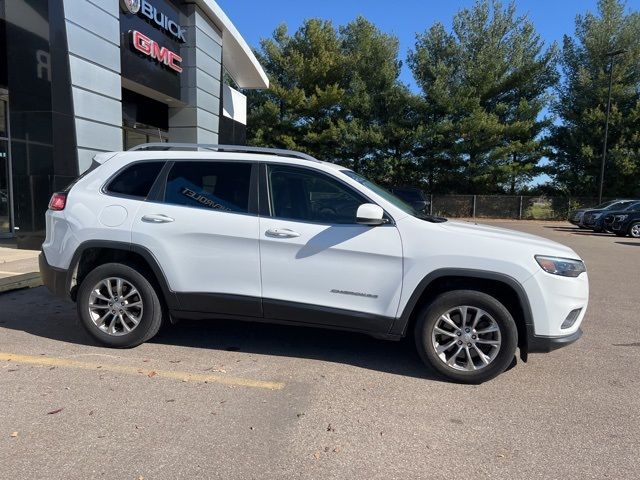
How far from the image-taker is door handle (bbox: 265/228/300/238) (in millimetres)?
4380

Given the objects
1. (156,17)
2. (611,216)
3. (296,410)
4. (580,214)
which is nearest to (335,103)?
(580,214)

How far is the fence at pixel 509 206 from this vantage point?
3509cm

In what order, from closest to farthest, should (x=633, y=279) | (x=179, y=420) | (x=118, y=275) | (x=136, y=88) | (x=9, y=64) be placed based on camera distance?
(x=179, y=420), (x=118, y=275), (x=633, y=279), (x=9, y=64), (x=136, y=88)

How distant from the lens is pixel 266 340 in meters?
5.23

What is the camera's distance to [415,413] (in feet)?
12.1

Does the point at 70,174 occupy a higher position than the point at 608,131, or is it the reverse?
the point at 608,131

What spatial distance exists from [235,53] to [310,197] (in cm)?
1814

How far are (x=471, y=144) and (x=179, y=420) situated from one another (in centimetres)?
3395

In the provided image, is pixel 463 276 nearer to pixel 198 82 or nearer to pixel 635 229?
pixel 198 82

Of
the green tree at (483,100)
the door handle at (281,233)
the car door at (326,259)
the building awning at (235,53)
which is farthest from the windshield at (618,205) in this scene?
the door handle at (281,233)

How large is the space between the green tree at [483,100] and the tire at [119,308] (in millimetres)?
32013

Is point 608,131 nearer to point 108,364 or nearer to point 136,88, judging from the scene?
point 136,88

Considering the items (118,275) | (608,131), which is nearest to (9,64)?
(118,275)

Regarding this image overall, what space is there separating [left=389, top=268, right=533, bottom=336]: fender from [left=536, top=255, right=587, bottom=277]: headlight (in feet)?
0.85
